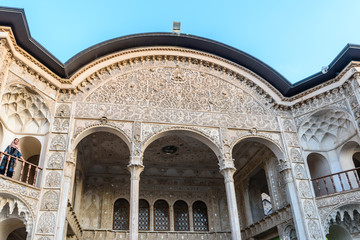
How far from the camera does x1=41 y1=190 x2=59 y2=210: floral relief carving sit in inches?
344

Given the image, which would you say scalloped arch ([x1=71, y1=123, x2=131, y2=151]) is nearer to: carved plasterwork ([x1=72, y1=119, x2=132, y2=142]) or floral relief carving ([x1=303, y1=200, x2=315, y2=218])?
carved plasterwork ([x1=72, y1=119, x2=132, y2=142])

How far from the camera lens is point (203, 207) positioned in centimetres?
1490

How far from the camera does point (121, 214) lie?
13852 mm

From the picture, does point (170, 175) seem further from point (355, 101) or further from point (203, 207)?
point (355, 101)

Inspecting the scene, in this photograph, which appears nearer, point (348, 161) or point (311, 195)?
point (311, 195)

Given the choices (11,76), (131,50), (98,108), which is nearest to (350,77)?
(131,50)

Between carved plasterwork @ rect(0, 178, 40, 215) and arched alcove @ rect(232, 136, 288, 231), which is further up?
arched alcove @ rect(232, 136, 288, 231)

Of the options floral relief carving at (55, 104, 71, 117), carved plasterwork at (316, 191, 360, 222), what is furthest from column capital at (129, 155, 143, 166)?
carved plasterwork at (316, 191, 360, 222)

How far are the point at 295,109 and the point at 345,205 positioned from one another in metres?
3.76

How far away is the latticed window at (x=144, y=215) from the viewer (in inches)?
542

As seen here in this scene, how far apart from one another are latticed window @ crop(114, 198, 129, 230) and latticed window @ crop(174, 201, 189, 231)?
2138 millimetres

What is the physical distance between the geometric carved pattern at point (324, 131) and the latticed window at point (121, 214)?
Result: 7722mm

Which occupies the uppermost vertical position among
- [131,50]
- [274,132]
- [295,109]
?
[131,50]

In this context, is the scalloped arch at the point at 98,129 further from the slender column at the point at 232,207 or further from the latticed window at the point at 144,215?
the latticed window at the point at 144,215
